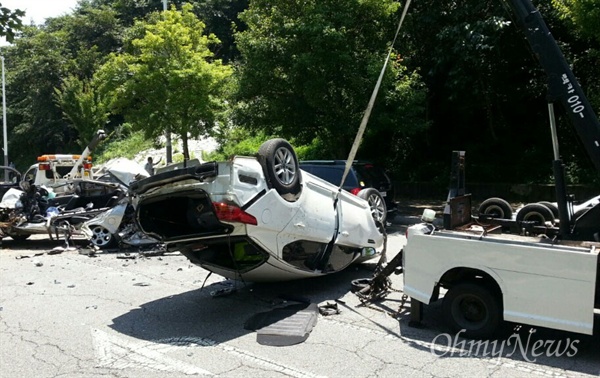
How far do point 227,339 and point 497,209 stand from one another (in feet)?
13.8

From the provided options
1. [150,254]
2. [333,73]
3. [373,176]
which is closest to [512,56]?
[333,73]

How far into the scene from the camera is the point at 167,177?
611 cm

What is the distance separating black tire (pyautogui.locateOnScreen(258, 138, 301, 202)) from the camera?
254 inches

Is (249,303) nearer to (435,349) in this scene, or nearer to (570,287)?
(435,349)

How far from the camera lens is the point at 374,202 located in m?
9.49

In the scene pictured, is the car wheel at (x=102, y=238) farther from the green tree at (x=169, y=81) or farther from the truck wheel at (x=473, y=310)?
the green tree at (x=169, y=81)

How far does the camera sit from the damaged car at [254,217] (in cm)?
598

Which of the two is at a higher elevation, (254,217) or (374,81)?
(374,81)

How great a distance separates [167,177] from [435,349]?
3.45 meters

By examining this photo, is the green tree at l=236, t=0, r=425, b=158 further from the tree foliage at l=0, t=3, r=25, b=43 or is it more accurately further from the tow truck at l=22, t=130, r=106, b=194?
the tree foliage at l=0, t=3, r=25, b=43

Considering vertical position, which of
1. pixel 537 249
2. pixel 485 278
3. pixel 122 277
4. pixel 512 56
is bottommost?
pixel 122 277

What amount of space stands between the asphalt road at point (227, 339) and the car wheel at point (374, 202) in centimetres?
115

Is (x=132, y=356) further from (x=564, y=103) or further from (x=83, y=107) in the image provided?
(x=83, y=107)

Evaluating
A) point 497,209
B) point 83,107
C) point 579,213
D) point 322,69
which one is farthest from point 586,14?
point 83,107
